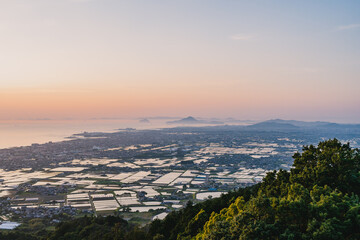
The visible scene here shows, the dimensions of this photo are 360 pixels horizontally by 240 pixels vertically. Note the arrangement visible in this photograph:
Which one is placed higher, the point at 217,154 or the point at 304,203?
the point at 304,203

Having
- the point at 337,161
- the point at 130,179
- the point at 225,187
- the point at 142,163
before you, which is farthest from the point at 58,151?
the point at 337,161

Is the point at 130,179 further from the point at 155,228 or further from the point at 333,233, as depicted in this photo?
the point at 333,233

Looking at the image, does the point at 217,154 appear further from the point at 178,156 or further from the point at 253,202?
the point at 253,202

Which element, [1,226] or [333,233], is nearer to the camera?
[333,233]

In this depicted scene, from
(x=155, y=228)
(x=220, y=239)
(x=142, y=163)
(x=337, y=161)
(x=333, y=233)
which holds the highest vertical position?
(x=337, y=161)

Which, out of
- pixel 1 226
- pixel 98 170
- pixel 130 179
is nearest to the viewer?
pixel 1 226

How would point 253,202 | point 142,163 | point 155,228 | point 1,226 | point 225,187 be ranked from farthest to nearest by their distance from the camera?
point 142,163 < point 225,187 < point 1,226 < point 155,228 < point 253,202
